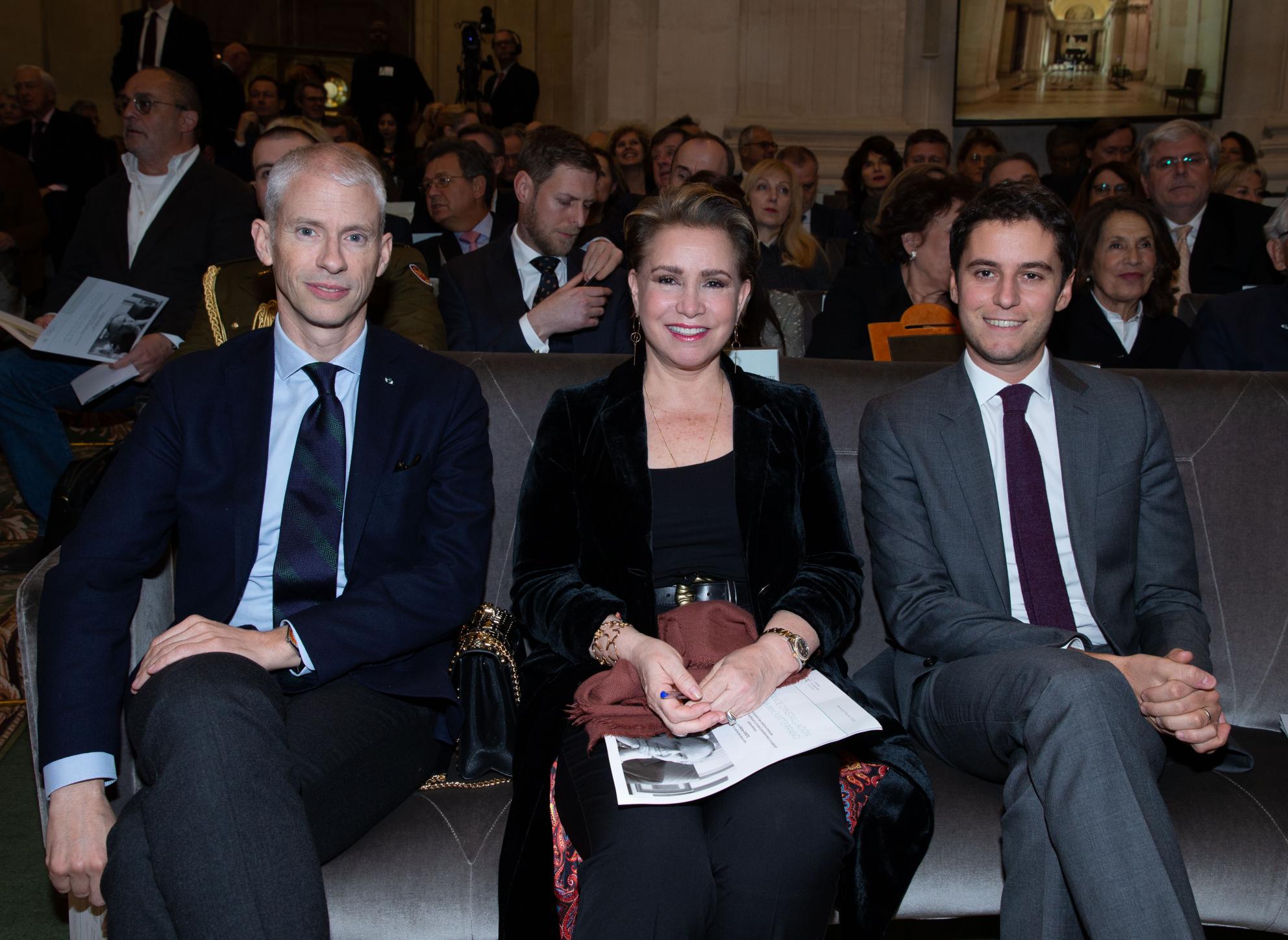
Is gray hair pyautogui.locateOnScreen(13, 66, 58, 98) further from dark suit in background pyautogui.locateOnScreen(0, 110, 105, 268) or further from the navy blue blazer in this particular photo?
the navy blue blazer

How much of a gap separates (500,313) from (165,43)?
488 centimetres

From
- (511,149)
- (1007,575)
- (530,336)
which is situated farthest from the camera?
(511,149)

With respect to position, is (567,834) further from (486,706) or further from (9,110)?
(9,110)

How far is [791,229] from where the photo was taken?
4.85 meters

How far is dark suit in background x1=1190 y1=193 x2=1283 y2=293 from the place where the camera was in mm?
4711

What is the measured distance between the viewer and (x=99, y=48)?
36.4 ft

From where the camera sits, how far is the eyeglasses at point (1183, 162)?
467 centimetres

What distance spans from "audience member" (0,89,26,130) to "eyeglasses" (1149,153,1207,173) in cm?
730

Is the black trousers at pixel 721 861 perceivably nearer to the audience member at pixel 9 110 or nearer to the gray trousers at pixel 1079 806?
the gray trousers at pixel 1079 806

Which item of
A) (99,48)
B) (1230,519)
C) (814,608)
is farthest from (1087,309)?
(99,48)

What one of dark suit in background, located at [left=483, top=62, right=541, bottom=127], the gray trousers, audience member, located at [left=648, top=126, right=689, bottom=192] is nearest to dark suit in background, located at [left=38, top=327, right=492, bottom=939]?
the gray trousers

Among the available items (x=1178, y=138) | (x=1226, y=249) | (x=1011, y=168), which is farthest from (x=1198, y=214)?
(x=1011, y=168)

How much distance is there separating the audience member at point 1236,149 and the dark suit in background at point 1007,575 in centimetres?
556

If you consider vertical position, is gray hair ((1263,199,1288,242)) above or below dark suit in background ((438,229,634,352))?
above
